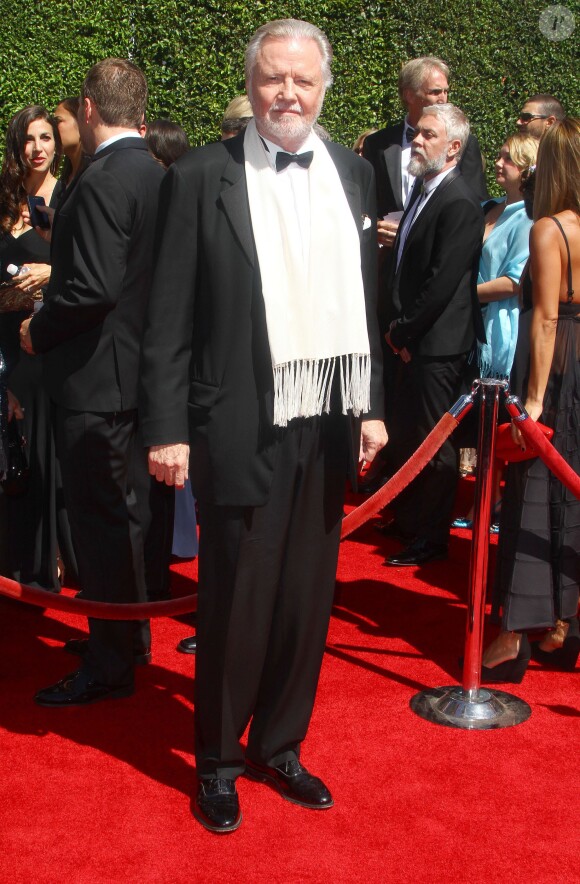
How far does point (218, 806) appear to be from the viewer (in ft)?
10.7

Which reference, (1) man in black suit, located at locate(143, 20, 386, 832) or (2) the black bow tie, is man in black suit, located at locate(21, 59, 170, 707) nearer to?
(1) man in black suit, located at locate(143, 20, 386, 832)

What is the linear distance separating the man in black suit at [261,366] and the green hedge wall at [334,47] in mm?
6922

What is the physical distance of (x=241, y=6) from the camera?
10.0 m

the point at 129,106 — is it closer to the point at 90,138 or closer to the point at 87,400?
the point at 90,138

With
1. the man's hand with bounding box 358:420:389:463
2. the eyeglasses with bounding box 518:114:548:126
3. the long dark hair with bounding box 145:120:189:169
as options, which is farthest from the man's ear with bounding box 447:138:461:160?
the man's hand with bounding box 358:420:389:463

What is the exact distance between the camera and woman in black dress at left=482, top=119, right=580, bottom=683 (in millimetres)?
4254

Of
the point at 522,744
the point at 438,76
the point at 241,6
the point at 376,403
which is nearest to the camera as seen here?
the point at 376,403

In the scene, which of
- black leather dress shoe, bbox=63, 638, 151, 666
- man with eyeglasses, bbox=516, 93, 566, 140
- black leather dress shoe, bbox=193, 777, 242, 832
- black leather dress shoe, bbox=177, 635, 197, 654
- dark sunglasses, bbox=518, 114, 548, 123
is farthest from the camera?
dark sunglasses, bbox=518, 114, 548, 123

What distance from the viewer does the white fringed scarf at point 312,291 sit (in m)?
3.07

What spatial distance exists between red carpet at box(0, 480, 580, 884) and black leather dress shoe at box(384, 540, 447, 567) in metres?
1.04

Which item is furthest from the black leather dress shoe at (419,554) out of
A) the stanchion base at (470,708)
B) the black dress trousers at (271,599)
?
the black dress trousers at (271,599)

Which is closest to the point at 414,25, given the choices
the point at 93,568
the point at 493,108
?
the point at 493,108

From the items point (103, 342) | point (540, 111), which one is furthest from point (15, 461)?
point (540, 111)

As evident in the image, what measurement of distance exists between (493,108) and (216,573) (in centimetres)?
856
